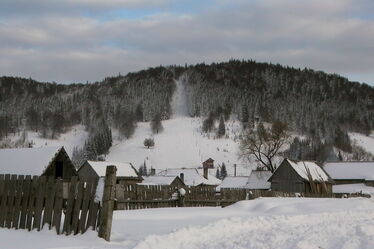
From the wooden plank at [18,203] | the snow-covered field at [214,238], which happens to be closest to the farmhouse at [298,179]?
the snow-covered field at [214,238]

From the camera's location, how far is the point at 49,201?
→ 1072cm

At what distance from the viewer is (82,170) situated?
80.9 metres

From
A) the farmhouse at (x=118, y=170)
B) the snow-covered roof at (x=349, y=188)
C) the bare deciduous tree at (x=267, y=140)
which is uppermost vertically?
the bare deciduous tree at (x=267, y=140)

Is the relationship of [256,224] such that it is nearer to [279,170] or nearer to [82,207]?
[82,207]

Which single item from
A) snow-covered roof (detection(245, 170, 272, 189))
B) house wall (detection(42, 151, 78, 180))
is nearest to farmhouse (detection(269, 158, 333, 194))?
snow-covered roof (detection(245, 170, 272, 189))

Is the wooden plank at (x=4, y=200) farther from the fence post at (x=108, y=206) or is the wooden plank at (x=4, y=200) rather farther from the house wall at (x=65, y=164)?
the house wall at (x=65, y=164)

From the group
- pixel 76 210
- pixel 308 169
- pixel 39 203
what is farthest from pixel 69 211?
pixel 308 169

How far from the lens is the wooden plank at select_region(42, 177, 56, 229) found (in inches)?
419

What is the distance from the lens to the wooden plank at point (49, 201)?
10.6 m

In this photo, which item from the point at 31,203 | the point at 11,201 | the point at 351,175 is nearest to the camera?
the point at 31,203

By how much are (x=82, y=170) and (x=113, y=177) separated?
238 feet

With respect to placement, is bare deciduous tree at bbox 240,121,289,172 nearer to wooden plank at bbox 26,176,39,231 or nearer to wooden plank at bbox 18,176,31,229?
wooden plank at bbox 18,176,31,229

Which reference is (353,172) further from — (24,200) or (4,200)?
(24,200)

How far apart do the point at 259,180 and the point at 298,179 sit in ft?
36.0
